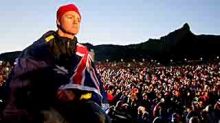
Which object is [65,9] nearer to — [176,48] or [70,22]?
[70,22]

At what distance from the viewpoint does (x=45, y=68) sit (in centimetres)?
410

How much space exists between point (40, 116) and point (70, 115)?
0.25 metres

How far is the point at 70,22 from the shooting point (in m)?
4.23


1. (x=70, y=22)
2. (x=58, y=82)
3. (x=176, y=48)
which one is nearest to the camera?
(x=58, y=82)

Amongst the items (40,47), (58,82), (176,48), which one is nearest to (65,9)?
(40,47)

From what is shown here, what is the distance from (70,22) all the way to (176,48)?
116271 mm

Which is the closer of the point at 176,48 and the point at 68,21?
the point at 68,21

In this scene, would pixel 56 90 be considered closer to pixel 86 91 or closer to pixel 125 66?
pixel 86 91

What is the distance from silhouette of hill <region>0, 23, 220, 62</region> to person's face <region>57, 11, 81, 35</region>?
103313 millimetres

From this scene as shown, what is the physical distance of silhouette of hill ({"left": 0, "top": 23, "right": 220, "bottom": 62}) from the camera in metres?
113

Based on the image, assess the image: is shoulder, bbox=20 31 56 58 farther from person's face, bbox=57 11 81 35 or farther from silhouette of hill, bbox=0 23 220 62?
silhouette of hill, bbox=0 23 220 62

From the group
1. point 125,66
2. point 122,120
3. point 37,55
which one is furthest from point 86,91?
point 125,66

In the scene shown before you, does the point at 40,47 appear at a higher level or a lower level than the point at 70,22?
lower

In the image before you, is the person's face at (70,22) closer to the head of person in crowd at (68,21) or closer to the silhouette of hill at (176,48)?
the head of person in crowd at (68,21)
